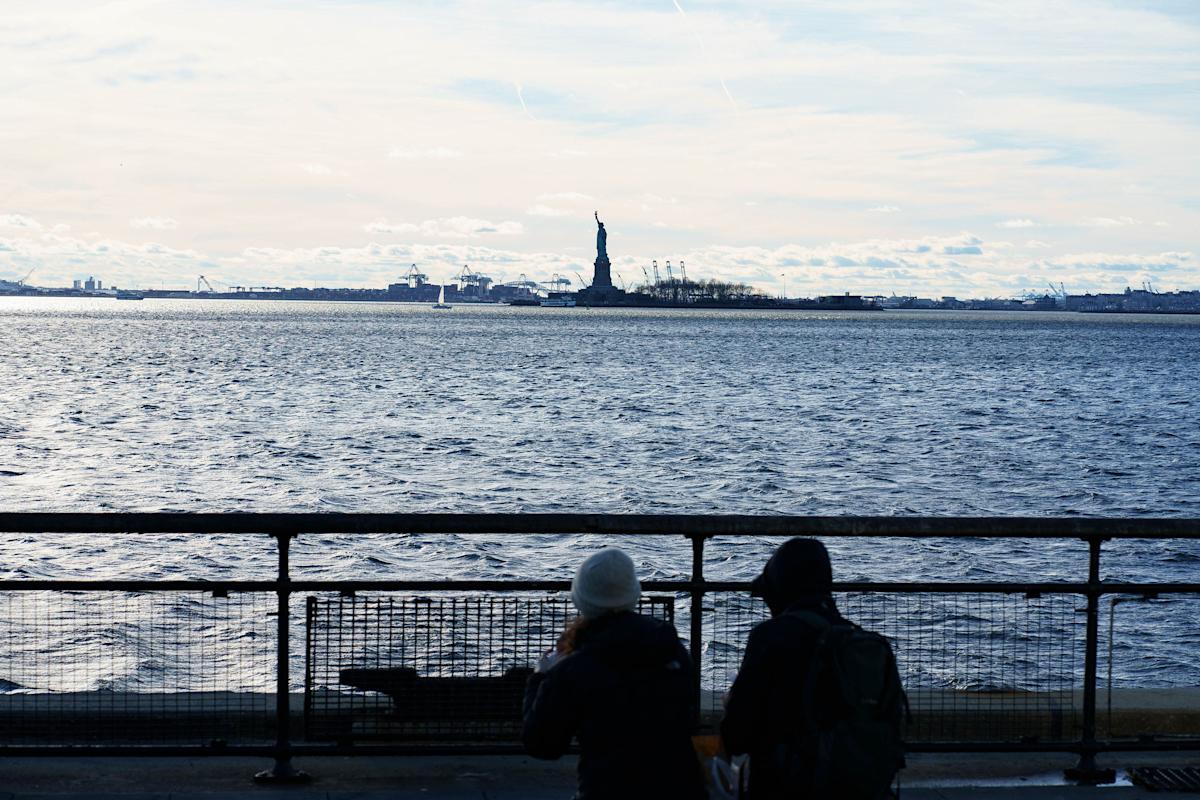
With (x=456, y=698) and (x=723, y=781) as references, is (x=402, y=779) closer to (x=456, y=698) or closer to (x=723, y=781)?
(x=456, y=698)

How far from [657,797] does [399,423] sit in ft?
158

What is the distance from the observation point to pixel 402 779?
21.5ft

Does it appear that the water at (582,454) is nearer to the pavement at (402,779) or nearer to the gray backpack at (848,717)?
the pavement at (402,779)

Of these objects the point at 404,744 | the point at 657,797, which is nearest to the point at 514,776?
the point at 404,744

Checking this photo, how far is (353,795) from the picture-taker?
6305 millimetres

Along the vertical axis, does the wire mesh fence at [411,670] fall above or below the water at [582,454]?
above

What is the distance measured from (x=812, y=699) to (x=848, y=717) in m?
0.12

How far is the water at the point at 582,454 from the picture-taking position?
23.3 metres

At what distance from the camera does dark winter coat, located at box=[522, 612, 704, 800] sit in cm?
423

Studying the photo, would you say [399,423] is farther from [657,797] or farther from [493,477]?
[657,797]

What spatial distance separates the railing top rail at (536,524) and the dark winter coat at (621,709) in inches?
74.2

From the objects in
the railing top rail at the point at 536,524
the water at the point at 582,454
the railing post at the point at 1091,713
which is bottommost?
the water at the point at 582,454

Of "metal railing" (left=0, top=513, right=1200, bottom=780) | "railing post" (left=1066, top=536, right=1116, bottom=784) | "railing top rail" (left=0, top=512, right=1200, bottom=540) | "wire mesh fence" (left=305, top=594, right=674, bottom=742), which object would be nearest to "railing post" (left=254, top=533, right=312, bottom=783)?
"metal railing" (left=0, top=513, right=1200, bottom=780)

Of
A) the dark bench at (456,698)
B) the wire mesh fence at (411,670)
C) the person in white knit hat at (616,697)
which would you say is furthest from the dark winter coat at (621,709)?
the dark bench at (456,698)
